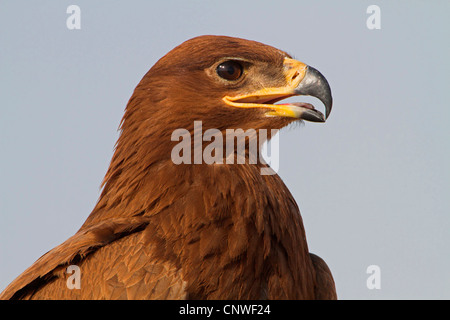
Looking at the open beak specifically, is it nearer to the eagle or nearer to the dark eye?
the eagle

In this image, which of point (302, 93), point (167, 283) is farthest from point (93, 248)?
point (302, 93)

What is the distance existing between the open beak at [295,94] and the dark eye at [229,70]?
15 centimetres

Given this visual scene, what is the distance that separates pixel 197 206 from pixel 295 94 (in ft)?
3.89

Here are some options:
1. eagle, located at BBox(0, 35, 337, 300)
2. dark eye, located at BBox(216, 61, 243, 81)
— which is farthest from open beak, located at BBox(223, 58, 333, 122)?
dark eye, located at BBox(216, 61, 243, 81)

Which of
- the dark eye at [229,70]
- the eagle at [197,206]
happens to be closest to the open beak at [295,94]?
the eagle at [197,206]

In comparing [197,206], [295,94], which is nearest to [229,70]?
[295,94]

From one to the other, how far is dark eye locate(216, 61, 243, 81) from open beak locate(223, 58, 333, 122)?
0.51ft

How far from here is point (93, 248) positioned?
4.94 m

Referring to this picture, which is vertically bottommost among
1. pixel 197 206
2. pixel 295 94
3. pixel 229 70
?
pixel 197 206

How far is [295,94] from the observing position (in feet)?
18.4

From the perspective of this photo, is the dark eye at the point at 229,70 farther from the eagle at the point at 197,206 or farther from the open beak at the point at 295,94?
the open beak at the point at 295,94

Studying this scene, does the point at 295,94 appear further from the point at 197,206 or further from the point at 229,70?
the point at 197,206

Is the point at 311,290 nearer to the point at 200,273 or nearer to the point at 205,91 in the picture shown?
the point at 200,273

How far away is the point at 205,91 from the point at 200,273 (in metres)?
1.42
